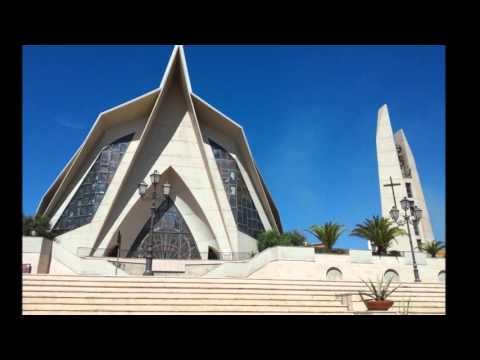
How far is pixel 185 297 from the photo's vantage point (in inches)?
366

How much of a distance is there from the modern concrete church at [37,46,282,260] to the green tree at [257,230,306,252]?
3.82ft

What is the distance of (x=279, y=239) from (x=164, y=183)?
28.3 feet

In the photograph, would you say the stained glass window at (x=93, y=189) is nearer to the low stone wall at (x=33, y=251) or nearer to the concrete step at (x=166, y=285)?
the low stone wall at (x=33, y=251)

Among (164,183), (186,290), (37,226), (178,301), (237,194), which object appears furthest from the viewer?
(237,194)

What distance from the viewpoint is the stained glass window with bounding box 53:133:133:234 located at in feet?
73.9

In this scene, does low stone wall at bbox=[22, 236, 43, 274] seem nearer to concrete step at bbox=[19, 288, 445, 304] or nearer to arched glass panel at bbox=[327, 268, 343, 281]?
concrete step at bbox=[19, 288, 445, 304]

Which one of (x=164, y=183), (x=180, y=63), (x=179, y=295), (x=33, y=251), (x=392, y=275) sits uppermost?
(x=180, y=63)

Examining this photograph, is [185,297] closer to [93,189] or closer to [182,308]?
[182,308]

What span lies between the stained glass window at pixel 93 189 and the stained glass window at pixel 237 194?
6.37 m

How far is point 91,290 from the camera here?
9.32 m

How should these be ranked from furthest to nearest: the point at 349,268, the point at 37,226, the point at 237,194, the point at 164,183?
1. the point at 237,194
2. the point at 164,183
3. the point at 37,226
4. the point at 349,268

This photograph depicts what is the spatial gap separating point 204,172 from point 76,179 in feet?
28.0

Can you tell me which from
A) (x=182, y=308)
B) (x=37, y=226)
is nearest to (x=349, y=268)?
(x=182, y=308)

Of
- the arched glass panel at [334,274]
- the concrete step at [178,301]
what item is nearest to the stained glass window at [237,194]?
the arched glass panel at [334,274]
